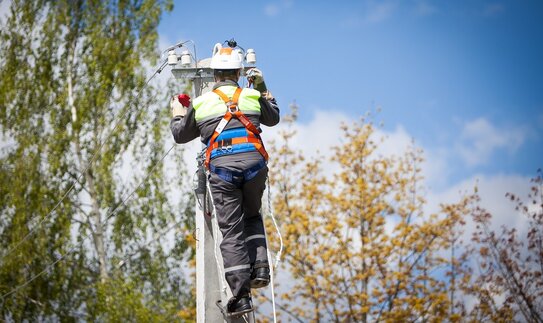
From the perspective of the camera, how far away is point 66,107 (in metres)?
18.5

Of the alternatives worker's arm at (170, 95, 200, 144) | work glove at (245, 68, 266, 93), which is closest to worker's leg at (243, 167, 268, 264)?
worker's arm at (170, 95, 200, 144)

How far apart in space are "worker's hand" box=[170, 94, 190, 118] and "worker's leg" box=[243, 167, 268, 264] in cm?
68

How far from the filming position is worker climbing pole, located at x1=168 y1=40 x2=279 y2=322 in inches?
184

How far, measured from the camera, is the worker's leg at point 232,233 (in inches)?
181

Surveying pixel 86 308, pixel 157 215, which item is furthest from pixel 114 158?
pixel 86 308

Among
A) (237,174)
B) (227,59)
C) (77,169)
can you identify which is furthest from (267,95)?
(77,169)

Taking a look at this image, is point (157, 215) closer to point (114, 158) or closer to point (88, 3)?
point (114, 158)

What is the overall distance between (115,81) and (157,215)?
11.8 ft

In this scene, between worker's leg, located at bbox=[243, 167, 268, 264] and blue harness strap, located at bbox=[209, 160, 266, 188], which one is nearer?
blue harness strap, located at bbox=[209, 160, 266, 188]

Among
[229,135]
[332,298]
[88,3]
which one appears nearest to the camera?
[229,135]

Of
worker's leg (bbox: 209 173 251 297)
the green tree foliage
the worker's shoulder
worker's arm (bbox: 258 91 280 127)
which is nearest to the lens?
worker's leg (bbox: 209 173 251 297)

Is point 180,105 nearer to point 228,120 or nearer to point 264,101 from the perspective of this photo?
point 228,120

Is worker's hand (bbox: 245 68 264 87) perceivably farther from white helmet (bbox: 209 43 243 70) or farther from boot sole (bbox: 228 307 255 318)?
boot sole (bbox: 228 307 255 318)

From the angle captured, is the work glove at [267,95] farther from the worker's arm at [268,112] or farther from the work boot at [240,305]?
the work boot at [240,305]
